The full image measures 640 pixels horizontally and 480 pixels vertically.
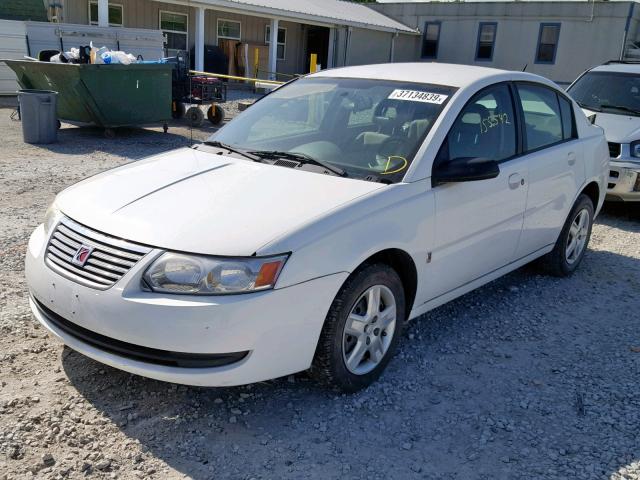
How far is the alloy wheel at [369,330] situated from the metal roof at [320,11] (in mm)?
18241

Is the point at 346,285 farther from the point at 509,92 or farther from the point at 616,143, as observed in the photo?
the point at 616,143

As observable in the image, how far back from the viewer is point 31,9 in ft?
70.8

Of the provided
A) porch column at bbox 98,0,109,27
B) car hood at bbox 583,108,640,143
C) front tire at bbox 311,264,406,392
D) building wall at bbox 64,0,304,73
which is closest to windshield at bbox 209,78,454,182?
front tire at bbox 311,264,406,392

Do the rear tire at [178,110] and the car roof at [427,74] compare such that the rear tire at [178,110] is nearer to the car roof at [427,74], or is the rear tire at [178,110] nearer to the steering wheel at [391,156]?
the car roof at [427,74]

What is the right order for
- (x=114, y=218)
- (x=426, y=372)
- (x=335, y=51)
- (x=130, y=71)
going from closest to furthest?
(x=114, y=218), (x=426, y=372), (x=130, y=71), (x=335, y=51)

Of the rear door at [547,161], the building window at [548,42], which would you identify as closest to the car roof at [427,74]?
the rear door at [547,161]

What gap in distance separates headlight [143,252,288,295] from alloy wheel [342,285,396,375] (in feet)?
2.08

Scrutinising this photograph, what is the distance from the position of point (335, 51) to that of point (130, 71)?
1682cm

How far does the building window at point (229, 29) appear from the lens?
23281 mm

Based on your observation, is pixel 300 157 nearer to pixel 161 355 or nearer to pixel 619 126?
pixel 161 355

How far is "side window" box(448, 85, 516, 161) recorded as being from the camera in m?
3.95

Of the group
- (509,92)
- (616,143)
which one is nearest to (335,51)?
(616,143)

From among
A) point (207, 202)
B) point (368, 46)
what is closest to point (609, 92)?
point (207, 202)

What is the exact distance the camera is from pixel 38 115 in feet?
34.8
